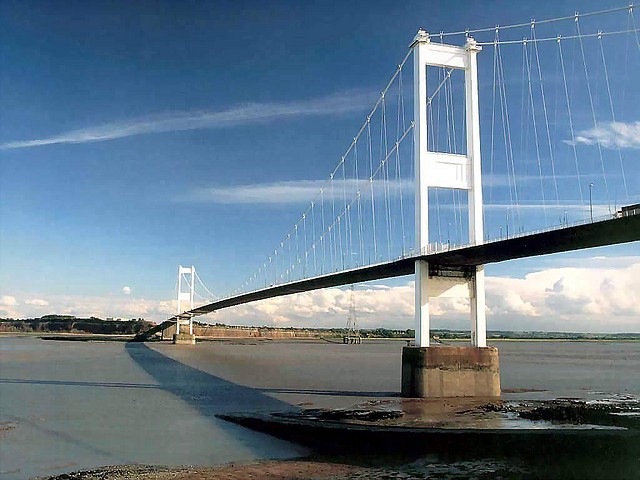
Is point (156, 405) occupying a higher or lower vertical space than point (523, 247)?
lower

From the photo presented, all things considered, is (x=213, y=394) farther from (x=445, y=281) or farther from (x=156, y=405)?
(x=445, y=281)

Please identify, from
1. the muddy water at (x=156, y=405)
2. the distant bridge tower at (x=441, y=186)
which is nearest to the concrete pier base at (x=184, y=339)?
the muddy water at (x=156, y=405)

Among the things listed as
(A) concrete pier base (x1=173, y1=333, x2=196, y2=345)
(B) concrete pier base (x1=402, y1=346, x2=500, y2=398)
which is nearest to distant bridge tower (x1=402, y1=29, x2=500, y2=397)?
(B) concrete pier base (x1=402, y1=346, x2=500, y2=398)

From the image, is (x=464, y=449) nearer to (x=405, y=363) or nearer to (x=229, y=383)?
(x=405, y=363)

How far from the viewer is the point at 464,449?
500 inches

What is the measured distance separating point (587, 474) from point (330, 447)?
17.0ft

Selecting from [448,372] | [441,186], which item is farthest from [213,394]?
[441,186]

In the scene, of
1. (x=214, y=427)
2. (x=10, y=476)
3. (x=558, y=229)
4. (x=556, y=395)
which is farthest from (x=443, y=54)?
(x=10, y=476)

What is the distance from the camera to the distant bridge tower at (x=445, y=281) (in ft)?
70.7

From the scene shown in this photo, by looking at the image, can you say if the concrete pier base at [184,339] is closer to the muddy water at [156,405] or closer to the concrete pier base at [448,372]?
the muddy water at [156,405]

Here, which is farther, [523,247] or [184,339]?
[184,339]

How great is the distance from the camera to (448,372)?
2161 centimetres

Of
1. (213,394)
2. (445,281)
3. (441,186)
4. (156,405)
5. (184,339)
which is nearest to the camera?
(156,405)

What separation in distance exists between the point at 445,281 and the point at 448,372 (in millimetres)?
3184
